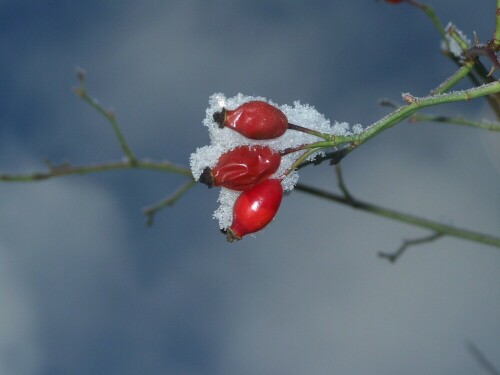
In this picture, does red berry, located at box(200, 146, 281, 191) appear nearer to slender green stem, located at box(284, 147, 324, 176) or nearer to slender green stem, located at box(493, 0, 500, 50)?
slender green stem, located at box(284, 147, 324, 176)

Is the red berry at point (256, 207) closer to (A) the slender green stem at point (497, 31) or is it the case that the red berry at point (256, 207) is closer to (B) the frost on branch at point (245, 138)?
(B) the frost on branch at point (245, 138)

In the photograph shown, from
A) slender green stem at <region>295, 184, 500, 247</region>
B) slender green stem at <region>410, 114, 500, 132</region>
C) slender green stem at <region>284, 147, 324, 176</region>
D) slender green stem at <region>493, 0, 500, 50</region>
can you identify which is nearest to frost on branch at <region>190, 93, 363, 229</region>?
slender green stem at <region>284, 147, 324, 176</region>

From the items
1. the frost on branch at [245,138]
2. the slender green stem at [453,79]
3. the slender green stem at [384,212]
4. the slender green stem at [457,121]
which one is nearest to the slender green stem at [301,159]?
the frost on branch at [245,138]

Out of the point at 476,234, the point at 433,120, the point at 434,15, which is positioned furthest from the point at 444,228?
the point at 434,15

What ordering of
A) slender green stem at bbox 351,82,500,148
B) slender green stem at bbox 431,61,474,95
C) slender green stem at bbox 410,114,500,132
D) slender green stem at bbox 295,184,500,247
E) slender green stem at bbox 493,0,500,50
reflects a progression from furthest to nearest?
slender green stem at bbox 295,184,500,247 → slender green stem at bbox 410,114,500,132 → slender green stem at bbox 431,61,474,95 → slender green stem at bbox 493,0,500,50 → slender green stem at bbox 351,82,500,148

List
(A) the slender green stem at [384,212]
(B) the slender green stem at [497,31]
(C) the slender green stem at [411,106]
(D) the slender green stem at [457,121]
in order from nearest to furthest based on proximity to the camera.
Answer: (C) the slender green stem at [411,106] → (B) the slender green stem at [497,31] → (D) the slender green stem at [457,121] → (A) the slender green stem at [384,212]

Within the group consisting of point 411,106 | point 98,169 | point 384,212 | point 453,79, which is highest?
point 98,169

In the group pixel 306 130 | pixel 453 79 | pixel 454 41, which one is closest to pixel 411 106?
pixel 306 130

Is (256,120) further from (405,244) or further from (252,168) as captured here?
(405,244)
